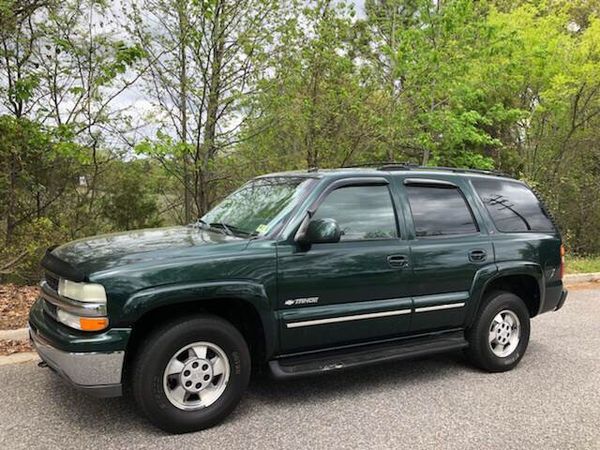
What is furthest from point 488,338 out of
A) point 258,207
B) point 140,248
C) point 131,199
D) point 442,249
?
point 131,199

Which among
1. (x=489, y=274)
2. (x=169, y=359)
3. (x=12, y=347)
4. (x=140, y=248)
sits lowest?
(x=12, y=347)

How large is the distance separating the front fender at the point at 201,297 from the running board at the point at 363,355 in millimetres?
215

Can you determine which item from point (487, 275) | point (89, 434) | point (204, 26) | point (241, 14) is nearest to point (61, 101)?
point (204, 26)

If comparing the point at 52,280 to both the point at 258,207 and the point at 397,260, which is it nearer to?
the point at 258,207

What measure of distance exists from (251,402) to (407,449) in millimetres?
1305

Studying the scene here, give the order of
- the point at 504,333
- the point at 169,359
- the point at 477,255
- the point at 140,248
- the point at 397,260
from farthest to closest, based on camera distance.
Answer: the point at 504,333 → the point at 477,255 → the point at 397,260 → the point at 140,248 → the point at 169,359

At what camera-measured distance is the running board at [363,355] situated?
3926 mm

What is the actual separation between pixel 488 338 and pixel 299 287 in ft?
6.98

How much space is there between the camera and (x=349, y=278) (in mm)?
4152

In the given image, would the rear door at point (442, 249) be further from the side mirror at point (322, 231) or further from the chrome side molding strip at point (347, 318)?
the side mirror at point (322, 231)

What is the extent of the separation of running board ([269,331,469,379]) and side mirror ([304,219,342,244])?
0.94 meters

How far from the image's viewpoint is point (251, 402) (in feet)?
13.6

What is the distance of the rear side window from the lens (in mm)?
5188

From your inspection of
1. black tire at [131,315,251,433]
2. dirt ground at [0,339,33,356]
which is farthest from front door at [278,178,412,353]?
dirt ground at [0,339,33,356]
